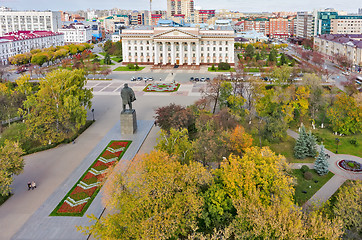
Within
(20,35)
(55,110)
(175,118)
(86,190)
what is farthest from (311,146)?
(20,35)

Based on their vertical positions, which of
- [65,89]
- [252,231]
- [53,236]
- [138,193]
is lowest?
[53,236]

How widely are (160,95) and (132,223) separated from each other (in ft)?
127

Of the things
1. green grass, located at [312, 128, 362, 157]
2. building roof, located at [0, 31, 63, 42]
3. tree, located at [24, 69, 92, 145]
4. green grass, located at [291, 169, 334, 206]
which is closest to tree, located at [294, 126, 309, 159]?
green grass, located at [291, 169, 334, 206]

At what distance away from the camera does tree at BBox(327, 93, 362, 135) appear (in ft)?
113

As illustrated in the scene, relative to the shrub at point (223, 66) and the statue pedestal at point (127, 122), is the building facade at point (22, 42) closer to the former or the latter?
the shrub at point (223, 66)

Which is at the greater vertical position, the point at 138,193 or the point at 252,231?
the point at 138,193

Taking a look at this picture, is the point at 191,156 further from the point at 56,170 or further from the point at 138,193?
the point at 56,170

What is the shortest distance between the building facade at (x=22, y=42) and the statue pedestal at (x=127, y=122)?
2804 inches

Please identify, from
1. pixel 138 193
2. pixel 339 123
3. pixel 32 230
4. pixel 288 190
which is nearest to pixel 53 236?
pixel 32 230

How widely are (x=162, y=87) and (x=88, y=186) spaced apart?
119 ft

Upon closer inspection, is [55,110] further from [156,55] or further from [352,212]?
[156,55]

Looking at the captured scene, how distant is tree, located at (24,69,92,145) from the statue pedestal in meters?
4.52

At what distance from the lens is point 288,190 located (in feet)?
61.6

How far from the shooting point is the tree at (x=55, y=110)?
31.6m
